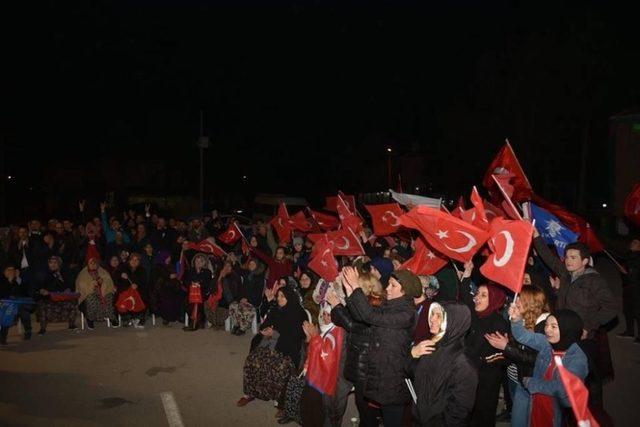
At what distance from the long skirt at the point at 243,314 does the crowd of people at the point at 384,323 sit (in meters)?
0.02

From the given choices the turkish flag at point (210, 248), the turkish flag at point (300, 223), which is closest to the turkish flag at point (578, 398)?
the turkish flag at point (210, 248)

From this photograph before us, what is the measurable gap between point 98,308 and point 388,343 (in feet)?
23.9

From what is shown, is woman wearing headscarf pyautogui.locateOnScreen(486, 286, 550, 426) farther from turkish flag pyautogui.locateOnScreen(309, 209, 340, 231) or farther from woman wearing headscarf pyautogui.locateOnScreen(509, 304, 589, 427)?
turkish flag pyautogui.locateOnScreen(309, 209, 340, 231)

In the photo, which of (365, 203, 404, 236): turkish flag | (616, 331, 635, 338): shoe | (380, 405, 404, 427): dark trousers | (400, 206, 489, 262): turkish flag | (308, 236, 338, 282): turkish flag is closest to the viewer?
(380, 405, 404, 427): dark trousers

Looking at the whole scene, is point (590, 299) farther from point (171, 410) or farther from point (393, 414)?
point (171, 410)

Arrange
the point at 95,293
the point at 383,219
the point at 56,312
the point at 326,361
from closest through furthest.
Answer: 1. the point at 326,361
2. the point at 56,312
3. the point at 95,293
4. the point at 383,219

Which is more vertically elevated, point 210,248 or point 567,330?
point 567,330

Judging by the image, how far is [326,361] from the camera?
5.39 metres

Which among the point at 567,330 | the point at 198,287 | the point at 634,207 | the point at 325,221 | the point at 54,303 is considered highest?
the point at 634,207

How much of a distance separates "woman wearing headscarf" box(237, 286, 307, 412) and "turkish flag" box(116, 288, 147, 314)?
180 inches

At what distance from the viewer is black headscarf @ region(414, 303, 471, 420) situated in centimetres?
411

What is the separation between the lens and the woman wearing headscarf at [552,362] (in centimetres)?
416

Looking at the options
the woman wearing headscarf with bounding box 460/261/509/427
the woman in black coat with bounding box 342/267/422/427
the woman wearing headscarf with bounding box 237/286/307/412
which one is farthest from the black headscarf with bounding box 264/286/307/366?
the woman wearing headscarf with bounding box 460/261/509/427

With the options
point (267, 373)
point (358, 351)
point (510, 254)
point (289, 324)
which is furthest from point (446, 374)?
point (267, 373)
